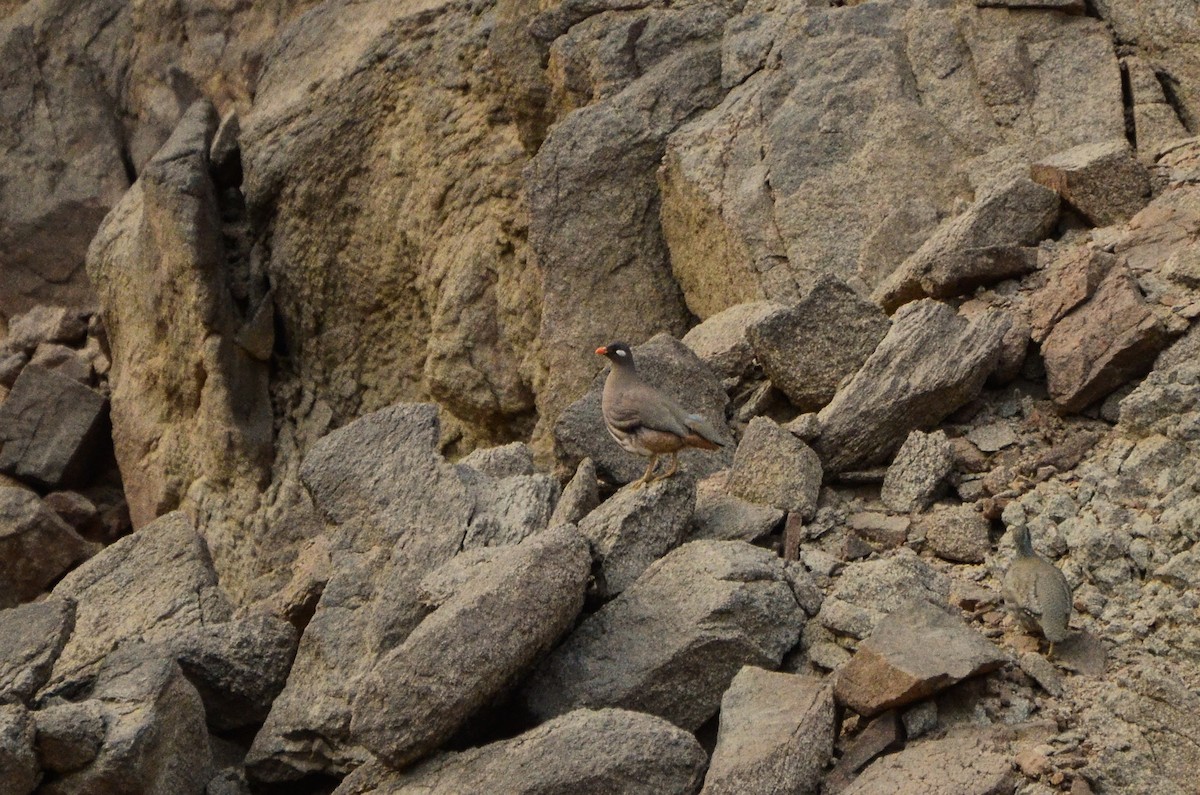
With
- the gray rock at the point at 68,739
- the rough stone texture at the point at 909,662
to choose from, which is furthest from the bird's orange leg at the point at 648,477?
the gray rock at the point at 68,739

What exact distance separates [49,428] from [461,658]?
1936 centimetres

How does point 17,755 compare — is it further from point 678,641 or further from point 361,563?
point 678,641

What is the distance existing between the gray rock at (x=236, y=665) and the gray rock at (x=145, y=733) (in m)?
0.47

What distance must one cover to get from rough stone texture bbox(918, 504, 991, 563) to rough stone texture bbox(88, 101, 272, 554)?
14.9 meters

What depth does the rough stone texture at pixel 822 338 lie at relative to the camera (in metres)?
16.4

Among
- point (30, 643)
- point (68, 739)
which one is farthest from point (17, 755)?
point (30, 643)

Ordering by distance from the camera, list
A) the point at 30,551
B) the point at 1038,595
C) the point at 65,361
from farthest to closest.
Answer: the point at 65,361
the point at 30,551
the point at 1038,595

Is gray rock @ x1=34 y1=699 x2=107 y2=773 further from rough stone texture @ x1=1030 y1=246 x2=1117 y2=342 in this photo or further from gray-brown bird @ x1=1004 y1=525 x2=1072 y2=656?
rough stone texture @ x1=1030 y1=246 x2=1117 y2=342

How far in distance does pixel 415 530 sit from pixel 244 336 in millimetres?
12195

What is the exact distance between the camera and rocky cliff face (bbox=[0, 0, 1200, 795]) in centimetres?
1216

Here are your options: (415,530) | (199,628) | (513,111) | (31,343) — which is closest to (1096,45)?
(513,111)

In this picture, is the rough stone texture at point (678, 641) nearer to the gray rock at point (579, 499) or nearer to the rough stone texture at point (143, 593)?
the gray rock at point (579, 499)

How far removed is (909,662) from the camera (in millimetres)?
11469

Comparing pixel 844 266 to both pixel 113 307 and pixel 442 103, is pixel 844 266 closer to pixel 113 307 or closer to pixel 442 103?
pixel 442 103
